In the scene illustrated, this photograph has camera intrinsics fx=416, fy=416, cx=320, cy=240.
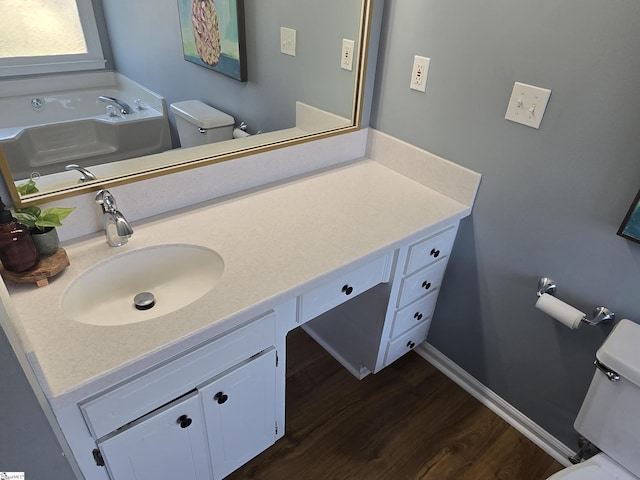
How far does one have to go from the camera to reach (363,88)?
5.28ft

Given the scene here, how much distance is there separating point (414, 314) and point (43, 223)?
1287 millimetres

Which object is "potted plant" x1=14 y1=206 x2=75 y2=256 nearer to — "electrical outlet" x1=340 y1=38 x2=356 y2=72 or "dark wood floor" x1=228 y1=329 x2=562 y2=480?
"dark wood floor" x1=228 y1=329 x2=562 y2=480

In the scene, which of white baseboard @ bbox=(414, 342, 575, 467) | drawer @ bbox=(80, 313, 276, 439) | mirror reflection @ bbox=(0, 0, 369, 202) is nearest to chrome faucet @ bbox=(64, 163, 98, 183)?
mirror reflection @ bbox=(0, 0, 369, 202)

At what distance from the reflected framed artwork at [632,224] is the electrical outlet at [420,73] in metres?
0.74

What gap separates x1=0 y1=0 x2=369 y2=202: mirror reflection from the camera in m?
1.09

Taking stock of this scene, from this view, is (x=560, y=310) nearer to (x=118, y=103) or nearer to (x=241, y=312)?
(x=241, y=312)

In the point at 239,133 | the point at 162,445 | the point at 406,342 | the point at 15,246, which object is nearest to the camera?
the point at 15,246

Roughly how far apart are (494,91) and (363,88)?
0.51 meters

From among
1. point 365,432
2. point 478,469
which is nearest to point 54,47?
point 365,432

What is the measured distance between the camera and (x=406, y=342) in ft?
5.79

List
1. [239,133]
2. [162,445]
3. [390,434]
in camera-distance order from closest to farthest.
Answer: [162,445]
[239,133]
[390,434]

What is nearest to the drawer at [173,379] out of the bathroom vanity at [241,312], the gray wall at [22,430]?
the bathroom vanity at [241,312]

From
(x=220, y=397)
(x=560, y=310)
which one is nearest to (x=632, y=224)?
(x=560, y=310)

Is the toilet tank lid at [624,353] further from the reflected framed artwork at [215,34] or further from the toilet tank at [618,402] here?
the reflected framed artwork at [215,34]
